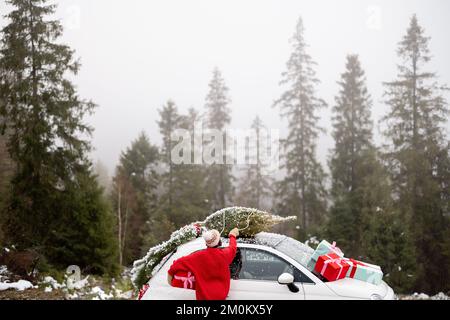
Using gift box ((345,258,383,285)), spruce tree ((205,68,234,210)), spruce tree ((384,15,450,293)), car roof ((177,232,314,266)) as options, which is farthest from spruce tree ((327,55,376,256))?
car roof ((177,232,314,266))

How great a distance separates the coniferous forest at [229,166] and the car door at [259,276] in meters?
8.65

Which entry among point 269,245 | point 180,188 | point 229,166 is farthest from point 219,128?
point 269,245

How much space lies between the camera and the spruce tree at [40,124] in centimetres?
1405

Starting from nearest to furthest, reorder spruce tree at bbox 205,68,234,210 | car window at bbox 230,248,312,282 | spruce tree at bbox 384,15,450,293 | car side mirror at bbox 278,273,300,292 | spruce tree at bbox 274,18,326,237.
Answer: car side mirror at bbox 278,273,300,292
car window at bbox 230,248,312,282
spruce tree at bbox 384,15,450,293
spruce tree at bbox 274,18,326,237
spruce tree at bbox 205,68,234,210

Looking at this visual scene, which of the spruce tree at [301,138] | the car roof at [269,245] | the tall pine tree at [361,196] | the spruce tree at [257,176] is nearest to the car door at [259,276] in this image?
the car roof at [269,245]

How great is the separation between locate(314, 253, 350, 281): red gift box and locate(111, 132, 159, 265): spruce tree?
2052 centimetres

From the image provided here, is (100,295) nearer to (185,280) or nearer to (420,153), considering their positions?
(185,280)

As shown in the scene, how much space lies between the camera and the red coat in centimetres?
562

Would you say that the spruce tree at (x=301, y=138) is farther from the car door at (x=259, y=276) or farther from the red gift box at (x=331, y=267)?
A: the car door at (x=259, y=276)

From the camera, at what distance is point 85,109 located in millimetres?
15398

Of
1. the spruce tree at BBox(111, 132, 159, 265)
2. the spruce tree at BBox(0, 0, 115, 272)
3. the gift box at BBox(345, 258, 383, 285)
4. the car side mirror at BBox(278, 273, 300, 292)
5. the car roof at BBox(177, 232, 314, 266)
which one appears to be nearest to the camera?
the car side mirror at BBox(278, 273, 300, 292)

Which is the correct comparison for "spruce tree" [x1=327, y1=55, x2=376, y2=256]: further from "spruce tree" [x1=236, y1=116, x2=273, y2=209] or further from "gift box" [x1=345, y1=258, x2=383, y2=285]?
"gift box" [x1=345, y1=258, x2=383, y2=285]
